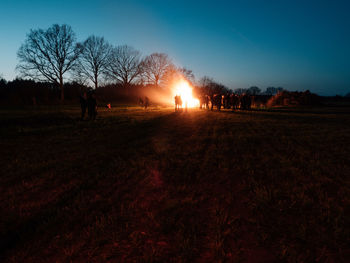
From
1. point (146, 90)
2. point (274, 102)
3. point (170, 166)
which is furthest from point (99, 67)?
point (170, 166)

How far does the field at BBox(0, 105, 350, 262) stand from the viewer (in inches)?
73.9

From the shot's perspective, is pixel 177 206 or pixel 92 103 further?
pixel 92 103

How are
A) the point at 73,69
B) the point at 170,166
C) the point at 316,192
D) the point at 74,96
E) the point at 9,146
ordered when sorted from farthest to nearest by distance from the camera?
the point at 74,96 < the point at 73,69 < the point at 9,146 < the point at 170,166 < the point at 316,192

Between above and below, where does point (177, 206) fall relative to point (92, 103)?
below

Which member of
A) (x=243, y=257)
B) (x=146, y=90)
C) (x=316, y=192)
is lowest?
(x=243, y=257)

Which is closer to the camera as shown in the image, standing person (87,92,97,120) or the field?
the field

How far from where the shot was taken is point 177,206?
2.64 m

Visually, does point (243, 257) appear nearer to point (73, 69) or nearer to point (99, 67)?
point (73, 69)

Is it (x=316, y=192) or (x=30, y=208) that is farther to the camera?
(x=316, y=192)

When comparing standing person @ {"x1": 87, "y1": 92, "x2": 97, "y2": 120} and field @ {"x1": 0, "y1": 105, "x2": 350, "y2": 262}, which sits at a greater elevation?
standing person @ {"x1": 87, "y1": 92, "x2": 97, "y2": 120}

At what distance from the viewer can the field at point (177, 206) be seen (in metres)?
1.88

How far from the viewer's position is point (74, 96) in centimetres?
3791

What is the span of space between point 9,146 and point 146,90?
45.7 m

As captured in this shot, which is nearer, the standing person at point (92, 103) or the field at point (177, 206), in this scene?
the field at point (177, 206)
